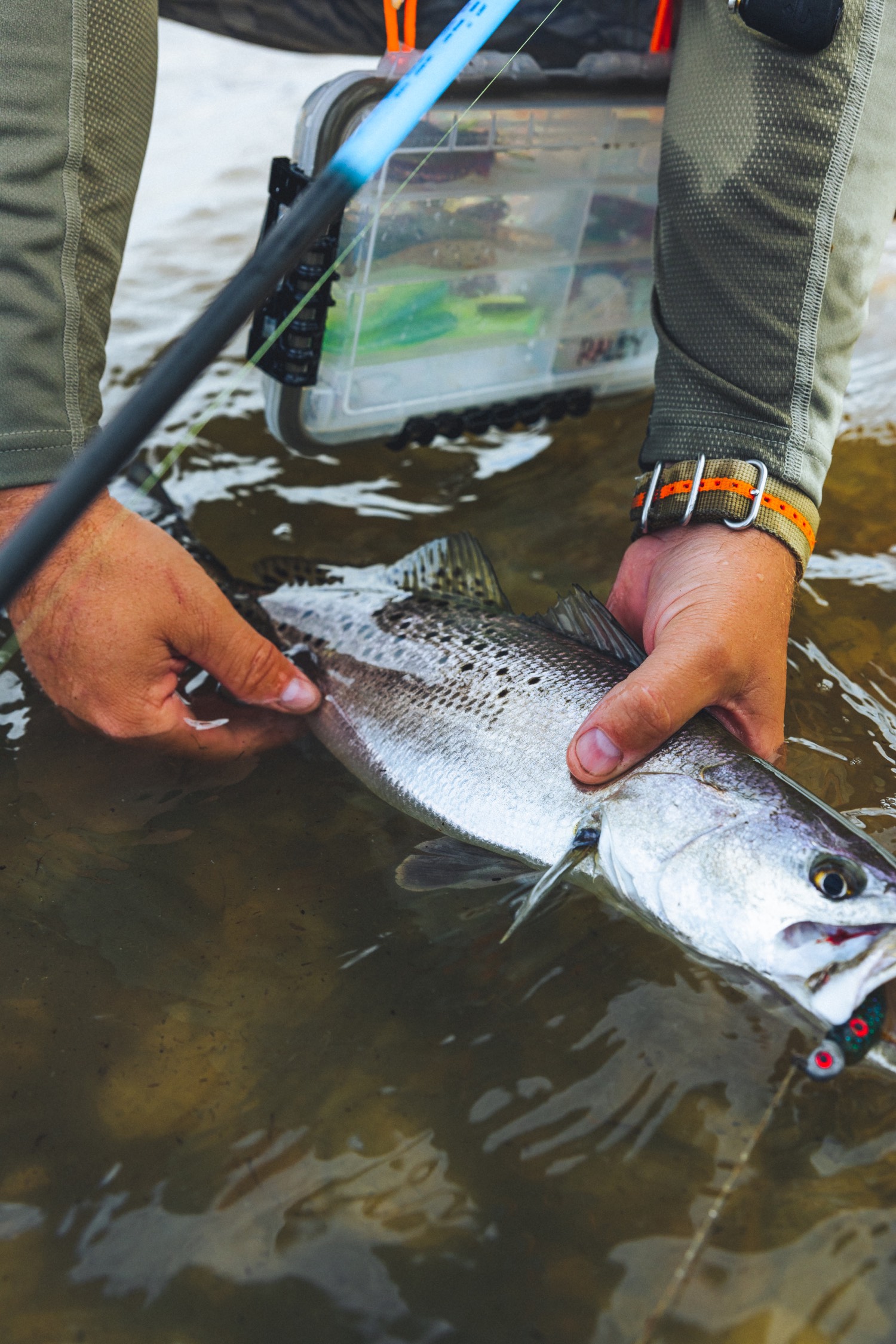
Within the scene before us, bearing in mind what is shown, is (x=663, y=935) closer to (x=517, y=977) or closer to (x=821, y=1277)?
(x=517, y=977)

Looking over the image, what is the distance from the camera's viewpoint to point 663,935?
1.75 metres

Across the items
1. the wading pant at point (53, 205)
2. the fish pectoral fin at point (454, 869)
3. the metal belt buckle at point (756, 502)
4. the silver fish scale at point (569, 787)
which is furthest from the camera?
the metal belt buckle at point (756, 502)

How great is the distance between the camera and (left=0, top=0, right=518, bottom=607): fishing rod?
135 cm

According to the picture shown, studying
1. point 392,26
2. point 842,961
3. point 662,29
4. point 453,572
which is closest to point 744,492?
point 453,572

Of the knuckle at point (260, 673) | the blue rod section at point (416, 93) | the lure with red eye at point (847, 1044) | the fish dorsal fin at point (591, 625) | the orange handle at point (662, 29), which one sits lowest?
the knuckle at point (260, 673)

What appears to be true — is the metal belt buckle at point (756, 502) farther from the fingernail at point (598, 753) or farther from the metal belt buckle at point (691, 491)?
the fingernail at point (598, 753)

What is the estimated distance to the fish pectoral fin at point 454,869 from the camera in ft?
6.17

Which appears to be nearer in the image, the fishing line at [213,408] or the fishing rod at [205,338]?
the fishing rod at [205,338]

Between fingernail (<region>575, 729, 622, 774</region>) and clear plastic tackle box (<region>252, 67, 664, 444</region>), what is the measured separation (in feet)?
4.23

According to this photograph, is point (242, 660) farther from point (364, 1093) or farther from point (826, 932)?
point (826, 932)

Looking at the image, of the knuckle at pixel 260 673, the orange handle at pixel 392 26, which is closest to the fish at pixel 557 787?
the knuckle at pixel 260 673

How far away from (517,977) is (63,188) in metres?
1.73

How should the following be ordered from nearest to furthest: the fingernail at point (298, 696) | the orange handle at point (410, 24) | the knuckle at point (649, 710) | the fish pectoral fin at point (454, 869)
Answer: the knuckle at point (649, 710), the fish pectoral fin at point (454, 869), the fingernail at point (298, 696), the orange handle at point (410, 24)

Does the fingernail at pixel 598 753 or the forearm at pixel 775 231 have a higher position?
the forearm at pixel 775 231
